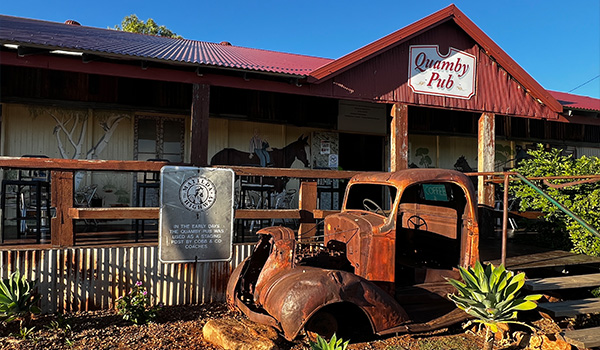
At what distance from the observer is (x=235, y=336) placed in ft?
14.0

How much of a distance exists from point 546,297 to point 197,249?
16.1 feet

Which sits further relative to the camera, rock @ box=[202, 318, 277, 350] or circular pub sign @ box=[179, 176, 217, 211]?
circular pub sign @ box=[179, 176, 217, 211]

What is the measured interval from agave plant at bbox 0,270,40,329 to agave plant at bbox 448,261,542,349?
185 inches

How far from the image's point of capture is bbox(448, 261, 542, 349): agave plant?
4.17m

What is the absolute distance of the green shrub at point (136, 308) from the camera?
17.3 ft

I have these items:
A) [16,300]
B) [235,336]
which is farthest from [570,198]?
[16,300]

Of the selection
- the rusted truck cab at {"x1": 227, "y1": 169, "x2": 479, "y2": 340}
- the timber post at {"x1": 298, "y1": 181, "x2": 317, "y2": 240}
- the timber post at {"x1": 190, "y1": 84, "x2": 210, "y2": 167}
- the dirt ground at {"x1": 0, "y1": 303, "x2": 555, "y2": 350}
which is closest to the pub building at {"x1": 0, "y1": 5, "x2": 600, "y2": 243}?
the timber post at {"x1": 190, "y1": 84, "x2": 210, "y2": 167}

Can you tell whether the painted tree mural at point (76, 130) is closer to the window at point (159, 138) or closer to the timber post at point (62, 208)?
the window at point (159, 138)

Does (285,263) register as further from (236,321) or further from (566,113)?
(566,113)

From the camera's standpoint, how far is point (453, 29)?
878 cm

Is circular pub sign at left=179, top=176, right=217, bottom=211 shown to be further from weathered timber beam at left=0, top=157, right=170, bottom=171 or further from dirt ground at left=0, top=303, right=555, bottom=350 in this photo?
dirt ground at left=0, top=303, right=555, bottom=350

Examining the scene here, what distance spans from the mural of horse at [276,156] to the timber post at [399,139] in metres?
3.36

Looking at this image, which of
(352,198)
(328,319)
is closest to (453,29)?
(352,198)

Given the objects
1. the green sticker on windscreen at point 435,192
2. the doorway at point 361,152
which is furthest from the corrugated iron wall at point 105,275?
the doorway at point 361,152
